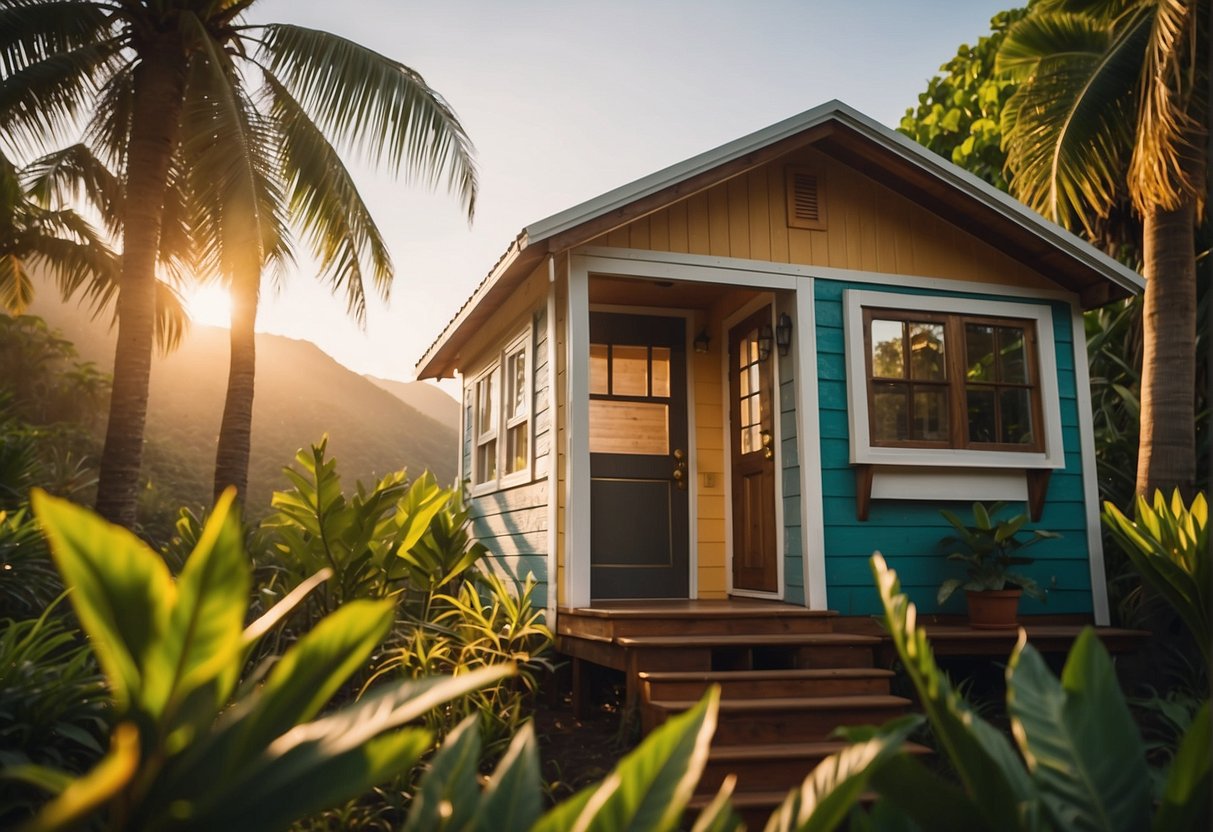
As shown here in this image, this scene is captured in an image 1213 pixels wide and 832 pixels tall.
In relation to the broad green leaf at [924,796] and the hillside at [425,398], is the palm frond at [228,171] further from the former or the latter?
the hillside at [425,398]

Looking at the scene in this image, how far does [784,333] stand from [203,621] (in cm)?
576

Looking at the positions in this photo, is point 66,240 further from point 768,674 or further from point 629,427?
point 768,674

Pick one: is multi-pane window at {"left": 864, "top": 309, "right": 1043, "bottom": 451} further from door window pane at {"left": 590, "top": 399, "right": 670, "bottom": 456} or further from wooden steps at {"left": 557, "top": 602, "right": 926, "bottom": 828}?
door window pane at {"left": 590, "top": 399, "right": 670, "bottom": 456}

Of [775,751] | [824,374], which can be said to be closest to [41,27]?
[824,374]

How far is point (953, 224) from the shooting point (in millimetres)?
6836

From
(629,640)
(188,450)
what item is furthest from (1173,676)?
(188,450)

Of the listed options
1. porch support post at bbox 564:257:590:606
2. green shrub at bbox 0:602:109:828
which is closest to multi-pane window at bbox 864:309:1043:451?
porch support post at bbox 564:257:590:606

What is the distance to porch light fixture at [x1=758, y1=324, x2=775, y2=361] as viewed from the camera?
6783mm

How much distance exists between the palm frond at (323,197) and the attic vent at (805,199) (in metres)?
5.42

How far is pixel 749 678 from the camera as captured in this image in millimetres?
4957

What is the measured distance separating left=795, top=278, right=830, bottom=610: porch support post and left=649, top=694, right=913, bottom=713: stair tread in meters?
1.08

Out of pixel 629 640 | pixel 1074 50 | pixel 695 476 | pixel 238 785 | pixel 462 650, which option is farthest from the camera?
pixel 1074 50

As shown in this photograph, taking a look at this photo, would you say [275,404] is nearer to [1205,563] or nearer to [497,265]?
[497,265]

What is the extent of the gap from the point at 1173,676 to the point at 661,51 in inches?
213
